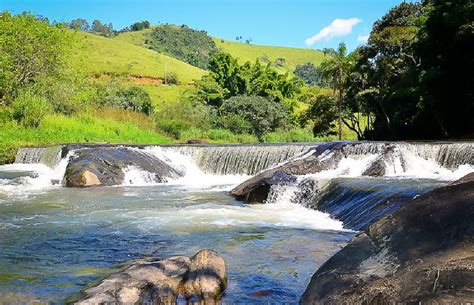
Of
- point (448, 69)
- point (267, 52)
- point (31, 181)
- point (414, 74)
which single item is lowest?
point (31, 181)

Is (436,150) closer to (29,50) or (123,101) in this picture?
(29,50)

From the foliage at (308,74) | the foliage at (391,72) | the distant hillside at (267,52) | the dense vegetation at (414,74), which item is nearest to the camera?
the dense vegetation at (414,74)

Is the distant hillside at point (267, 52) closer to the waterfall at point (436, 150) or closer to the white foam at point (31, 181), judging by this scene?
the white foam at point (31, 181)

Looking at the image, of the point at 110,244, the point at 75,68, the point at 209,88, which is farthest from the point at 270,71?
the point at 110,244

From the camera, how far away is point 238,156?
20.7 metres

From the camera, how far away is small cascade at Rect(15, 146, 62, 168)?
70.3 ft

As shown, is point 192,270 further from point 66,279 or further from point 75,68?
point 75,68

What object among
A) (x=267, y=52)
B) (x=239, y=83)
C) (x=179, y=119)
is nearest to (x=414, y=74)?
(x=179, y=119)

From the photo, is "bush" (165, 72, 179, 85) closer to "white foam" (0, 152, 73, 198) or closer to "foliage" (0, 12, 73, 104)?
"foliage" (0, 12, 73, 104)

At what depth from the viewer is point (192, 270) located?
5.45 metres

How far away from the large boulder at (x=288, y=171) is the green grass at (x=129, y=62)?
64463 millimetres

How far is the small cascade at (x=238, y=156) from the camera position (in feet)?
65.5

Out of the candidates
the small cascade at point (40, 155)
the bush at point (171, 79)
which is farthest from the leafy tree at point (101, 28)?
the small cascade at point (40, 155)

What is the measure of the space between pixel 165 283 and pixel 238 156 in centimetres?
1563
